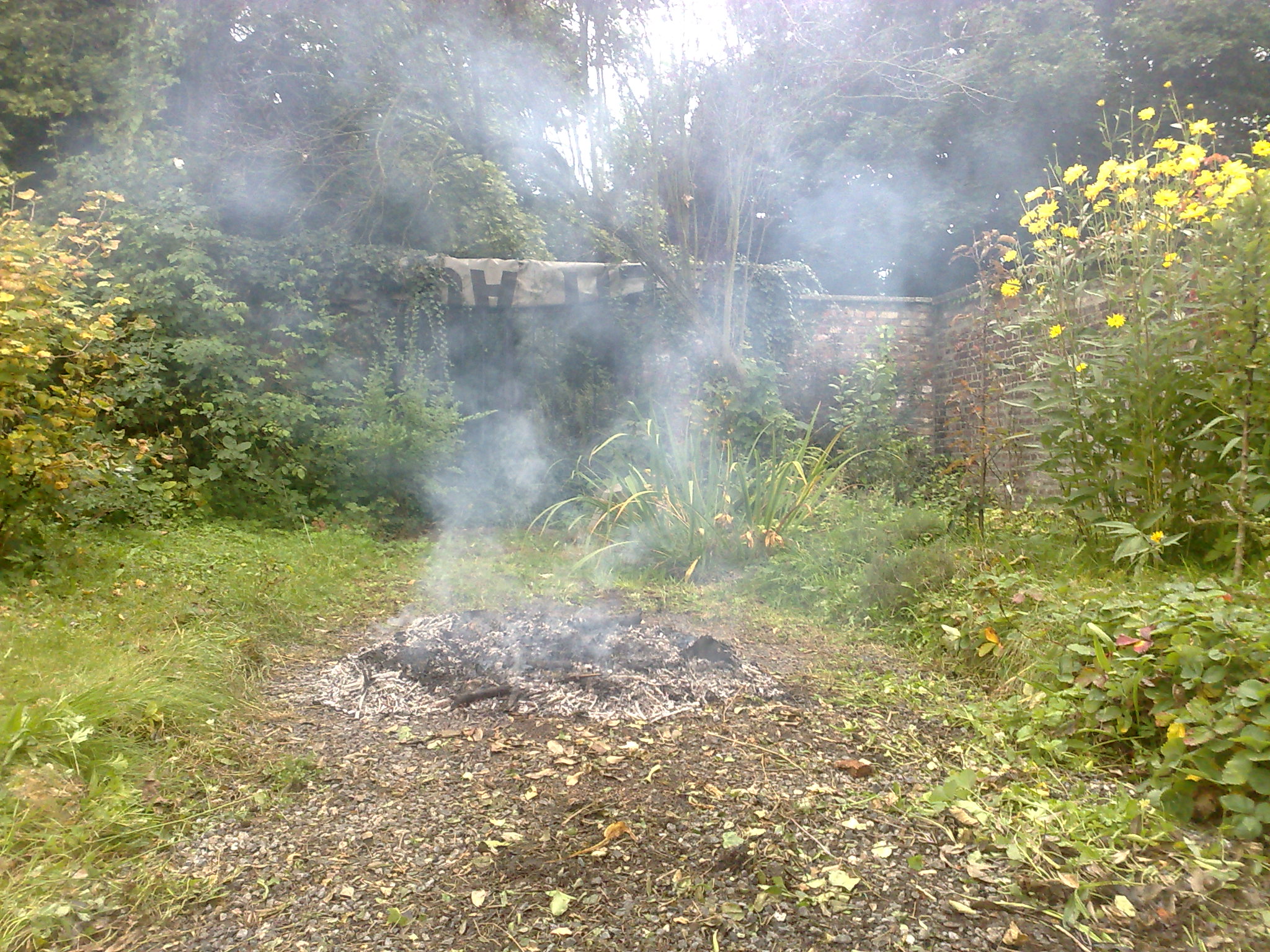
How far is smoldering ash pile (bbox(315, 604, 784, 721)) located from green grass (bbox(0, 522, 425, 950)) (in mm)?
464

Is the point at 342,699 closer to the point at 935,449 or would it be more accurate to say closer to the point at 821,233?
the point at 935,449

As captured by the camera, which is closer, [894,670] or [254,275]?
[894,670]

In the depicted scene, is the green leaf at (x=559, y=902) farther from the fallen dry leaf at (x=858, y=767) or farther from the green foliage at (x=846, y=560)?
the green foliage at (x=846, y=560)

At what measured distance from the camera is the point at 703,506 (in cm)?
475

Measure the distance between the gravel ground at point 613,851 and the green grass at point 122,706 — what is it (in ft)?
0.46

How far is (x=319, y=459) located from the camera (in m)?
6.22

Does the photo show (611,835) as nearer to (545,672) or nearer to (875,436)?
(545,672)

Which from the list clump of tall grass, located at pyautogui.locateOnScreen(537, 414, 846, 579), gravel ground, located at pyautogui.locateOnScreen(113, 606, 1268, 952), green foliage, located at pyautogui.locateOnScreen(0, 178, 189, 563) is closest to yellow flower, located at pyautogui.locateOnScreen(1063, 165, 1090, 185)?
clump of tall grass, located at pyautogui.locateOnScreen(537, 414, 846, 579)

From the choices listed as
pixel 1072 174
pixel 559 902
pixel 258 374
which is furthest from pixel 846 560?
pixel 258 374

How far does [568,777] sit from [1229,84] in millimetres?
12272

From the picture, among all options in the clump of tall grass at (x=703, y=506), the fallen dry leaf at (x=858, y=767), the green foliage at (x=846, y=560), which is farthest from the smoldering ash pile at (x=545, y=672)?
the clump of tall grass at (x=703, y=506)

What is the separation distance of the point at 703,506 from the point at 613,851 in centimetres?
305

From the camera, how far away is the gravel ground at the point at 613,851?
156 centimetres

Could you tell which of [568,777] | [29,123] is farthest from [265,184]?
[568,777]
